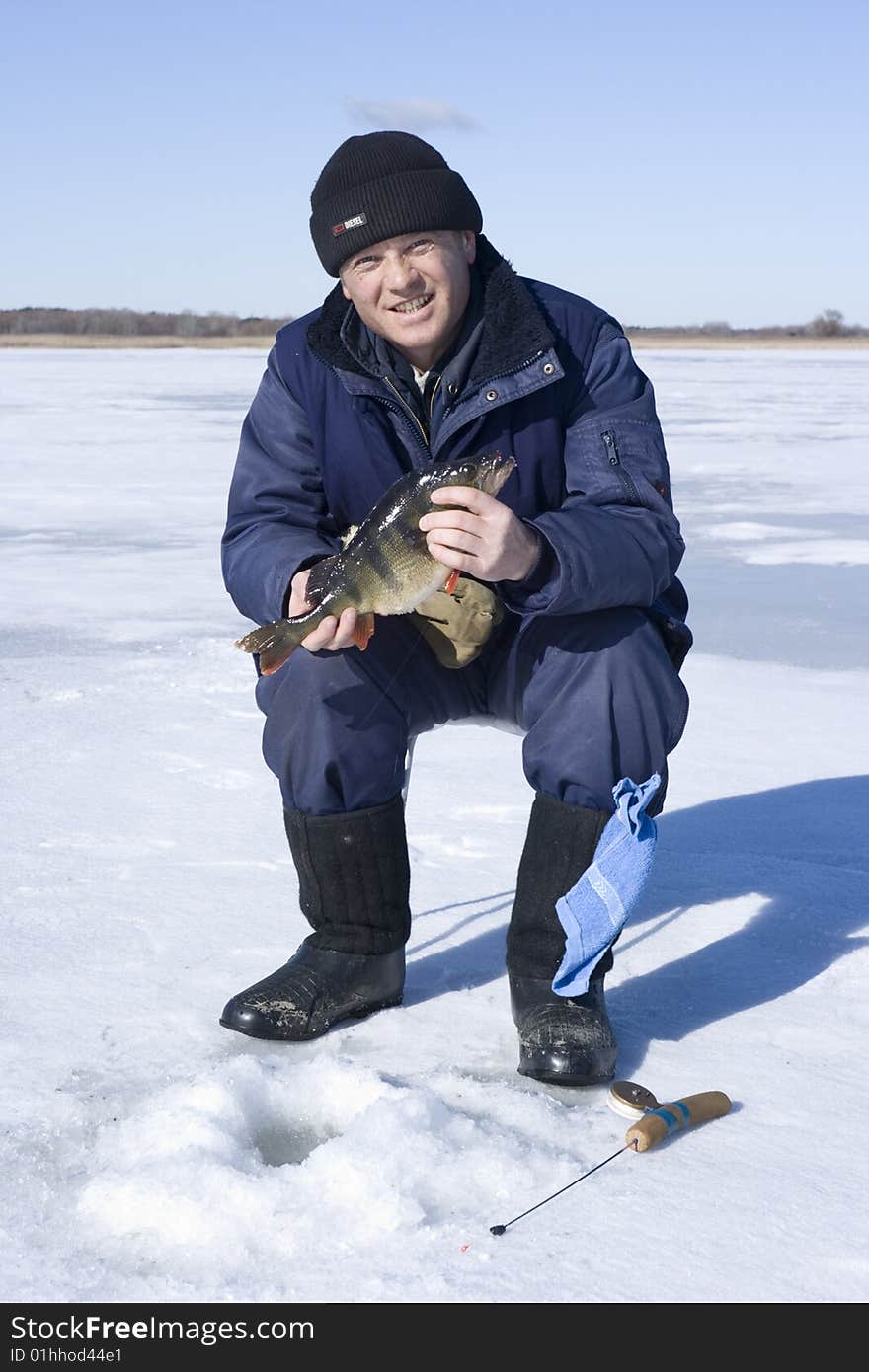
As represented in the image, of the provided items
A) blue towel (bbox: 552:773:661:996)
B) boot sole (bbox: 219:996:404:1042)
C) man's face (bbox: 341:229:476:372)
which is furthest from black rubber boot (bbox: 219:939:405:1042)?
man's face (bbox: 341:229:476:372)

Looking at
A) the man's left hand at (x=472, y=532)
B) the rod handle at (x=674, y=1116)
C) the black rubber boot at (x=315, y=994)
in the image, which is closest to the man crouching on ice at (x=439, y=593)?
the black rubber boot at (x=315, y=994)

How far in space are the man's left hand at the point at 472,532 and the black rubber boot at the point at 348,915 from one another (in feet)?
1.99

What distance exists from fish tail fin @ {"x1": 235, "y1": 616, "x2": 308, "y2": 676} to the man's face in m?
0.62

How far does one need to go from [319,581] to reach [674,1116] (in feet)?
3.62

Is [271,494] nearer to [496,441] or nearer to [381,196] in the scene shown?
[496,441]

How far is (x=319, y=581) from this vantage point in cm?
268

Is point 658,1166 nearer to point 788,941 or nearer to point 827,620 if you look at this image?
point 788,941

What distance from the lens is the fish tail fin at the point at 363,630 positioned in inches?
105

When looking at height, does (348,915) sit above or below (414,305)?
below

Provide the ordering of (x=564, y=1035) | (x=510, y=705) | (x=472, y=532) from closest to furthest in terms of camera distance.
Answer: (x=472, y=532)
(x=564, y=1035)
(x=510, y=705)

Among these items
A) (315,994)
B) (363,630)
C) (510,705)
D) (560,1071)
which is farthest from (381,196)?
(560,1071)

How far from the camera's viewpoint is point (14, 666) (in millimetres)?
5402

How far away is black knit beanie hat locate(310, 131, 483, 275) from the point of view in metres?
2.81

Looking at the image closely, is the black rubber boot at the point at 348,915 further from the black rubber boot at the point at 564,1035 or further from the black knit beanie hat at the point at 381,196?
the black knit beanie hat at the point at 381,196
